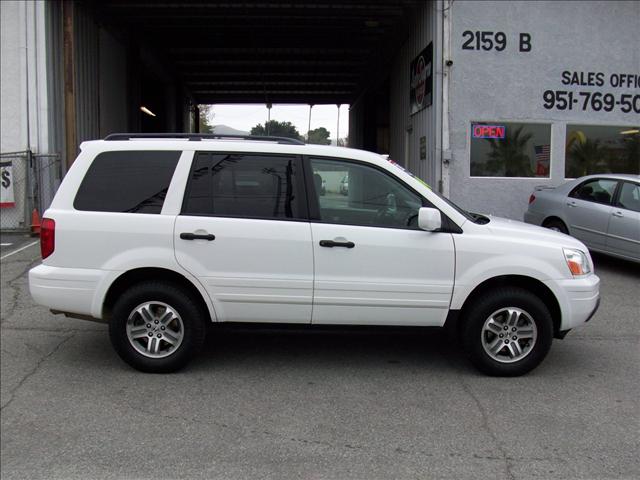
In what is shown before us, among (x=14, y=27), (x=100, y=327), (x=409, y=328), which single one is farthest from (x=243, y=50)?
(x=409, y=328)

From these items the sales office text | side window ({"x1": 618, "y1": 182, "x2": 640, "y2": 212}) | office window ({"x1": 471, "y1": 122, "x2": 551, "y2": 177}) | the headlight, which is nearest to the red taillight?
the headlight

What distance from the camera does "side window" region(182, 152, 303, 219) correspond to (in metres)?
4.75

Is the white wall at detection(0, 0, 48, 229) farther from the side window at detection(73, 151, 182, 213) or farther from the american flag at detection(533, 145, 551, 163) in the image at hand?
the american flag at detection(533, 145, 551, 163)

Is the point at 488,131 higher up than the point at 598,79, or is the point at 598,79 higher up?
the point at 598,79

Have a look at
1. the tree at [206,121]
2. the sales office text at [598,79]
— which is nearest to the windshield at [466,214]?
the sales office text at [598,79]

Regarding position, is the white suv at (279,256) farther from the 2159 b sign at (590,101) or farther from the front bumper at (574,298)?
the 2159 b sign at (590,101)

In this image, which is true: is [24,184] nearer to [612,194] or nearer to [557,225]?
[557,225]

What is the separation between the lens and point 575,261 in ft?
15.7

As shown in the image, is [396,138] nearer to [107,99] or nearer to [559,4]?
[559,4]

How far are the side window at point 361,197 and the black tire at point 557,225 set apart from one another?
6.24 meters

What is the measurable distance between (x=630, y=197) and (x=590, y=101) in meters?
4.23

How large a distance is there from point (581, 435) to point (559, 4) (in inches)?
431

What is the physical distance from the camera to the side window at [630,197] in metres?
8.84

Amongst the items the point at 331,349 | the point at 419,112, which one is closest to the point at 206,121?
the point at 419,112
